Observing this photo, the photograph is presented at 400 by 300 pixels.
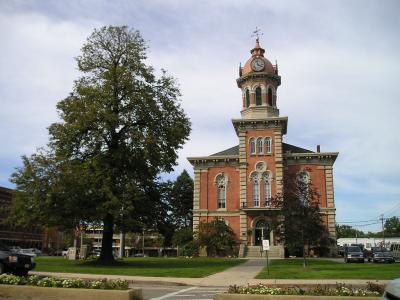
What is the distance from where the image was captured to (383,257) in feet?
126

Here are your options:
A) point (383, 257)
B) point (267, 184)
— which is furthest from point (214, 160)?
point (383, 257)

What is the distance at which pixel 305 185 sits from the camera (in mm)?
30094

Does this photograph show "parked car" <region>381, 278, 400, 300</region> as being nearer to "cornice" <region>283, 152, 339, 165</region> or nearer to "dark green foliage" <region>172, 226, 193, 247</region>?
"cornice" <region>283, 152, 339, 165</region>

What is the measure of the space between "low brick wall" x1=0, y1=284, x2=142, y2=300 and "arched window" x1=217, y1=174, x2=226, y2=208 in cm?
4420

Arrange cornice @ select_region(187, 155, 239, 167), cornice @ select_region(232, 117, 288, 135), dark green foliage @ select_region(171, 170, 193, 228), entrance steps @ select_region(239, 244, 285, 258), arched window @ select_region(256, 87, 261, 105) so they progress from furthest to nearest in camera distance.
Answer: dark green foliage @ select_region(171, 170, 193, 228) → arched window @ select_region(256, 87, 261, 105) → cornice @ select_region(187, 155, 239, 167) → cornice @ select_region(232, 117, 288, 135) → entrance steps @ select_region(239, 244, 285, 258)

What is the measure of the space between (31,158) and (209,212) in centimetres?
2897

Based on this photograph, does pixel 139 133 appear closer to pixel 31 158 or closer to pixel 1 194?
pixel 31 158

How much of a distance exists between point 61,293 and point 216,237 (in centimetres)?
4017

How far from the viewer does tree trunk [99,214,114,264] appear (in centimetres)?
3167

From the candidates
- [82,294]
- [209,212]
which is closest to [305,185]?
[82,294]

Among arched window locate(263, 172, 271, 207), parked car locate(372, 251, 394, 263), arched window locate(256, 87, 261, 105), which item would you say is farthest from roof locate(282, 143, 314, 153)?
parked car locate(372, 251, 394, 263)

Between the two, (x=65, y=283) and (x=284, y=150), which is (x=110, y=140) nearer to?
(x=65, y=283)

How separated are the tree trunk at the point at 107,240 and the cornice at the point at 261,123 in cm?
2649

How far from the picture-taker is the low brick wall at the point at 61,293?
10.7 metres
